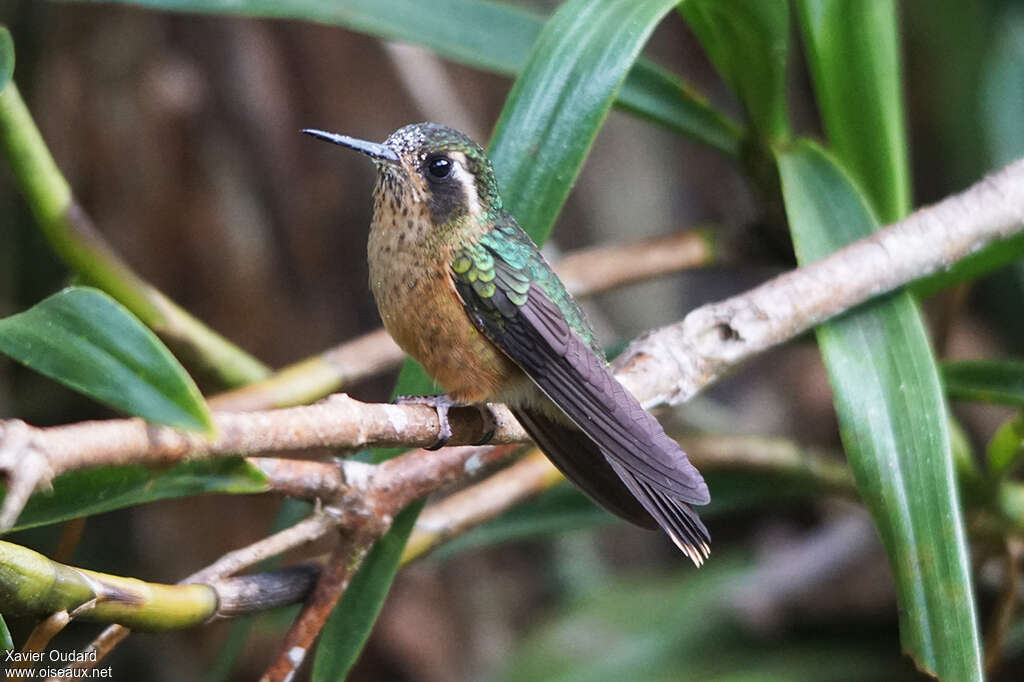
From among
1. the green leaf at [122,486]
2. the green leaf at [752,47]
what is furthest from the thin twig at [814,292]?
the green leaf at [122,486]

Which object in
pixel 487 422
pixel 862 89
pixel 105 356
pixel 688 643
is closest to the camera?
pixel 105 356

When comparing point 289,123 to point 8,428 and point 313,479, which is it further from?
point 8,428

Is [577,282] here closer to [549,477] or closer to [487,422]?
[549,477]

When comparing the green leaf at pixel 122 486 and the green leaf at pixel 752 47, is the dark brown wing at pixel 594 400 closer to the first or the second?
the green leaf at pixel 122 486

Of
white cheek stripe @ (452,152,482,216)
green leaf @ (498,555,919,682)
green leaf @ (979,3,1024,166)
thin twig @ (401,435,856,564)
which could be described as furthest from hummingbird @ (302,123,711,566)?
green leaf @ (979,3,1024,166)

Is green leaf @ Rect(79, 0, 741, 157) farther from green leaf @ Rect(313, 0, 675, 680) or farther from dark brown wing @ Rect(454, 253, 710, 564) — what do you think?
dark brown wing @ Rect(454, 253, 710, 564)

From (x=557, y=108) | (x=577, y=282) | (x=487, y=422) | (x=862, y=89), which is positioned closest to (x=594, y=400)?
(x=487, y=422)

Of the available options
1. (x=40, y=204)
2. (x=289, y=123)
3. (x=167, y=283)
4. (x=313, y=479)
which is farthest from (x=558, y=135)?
(x=167, y=283)
